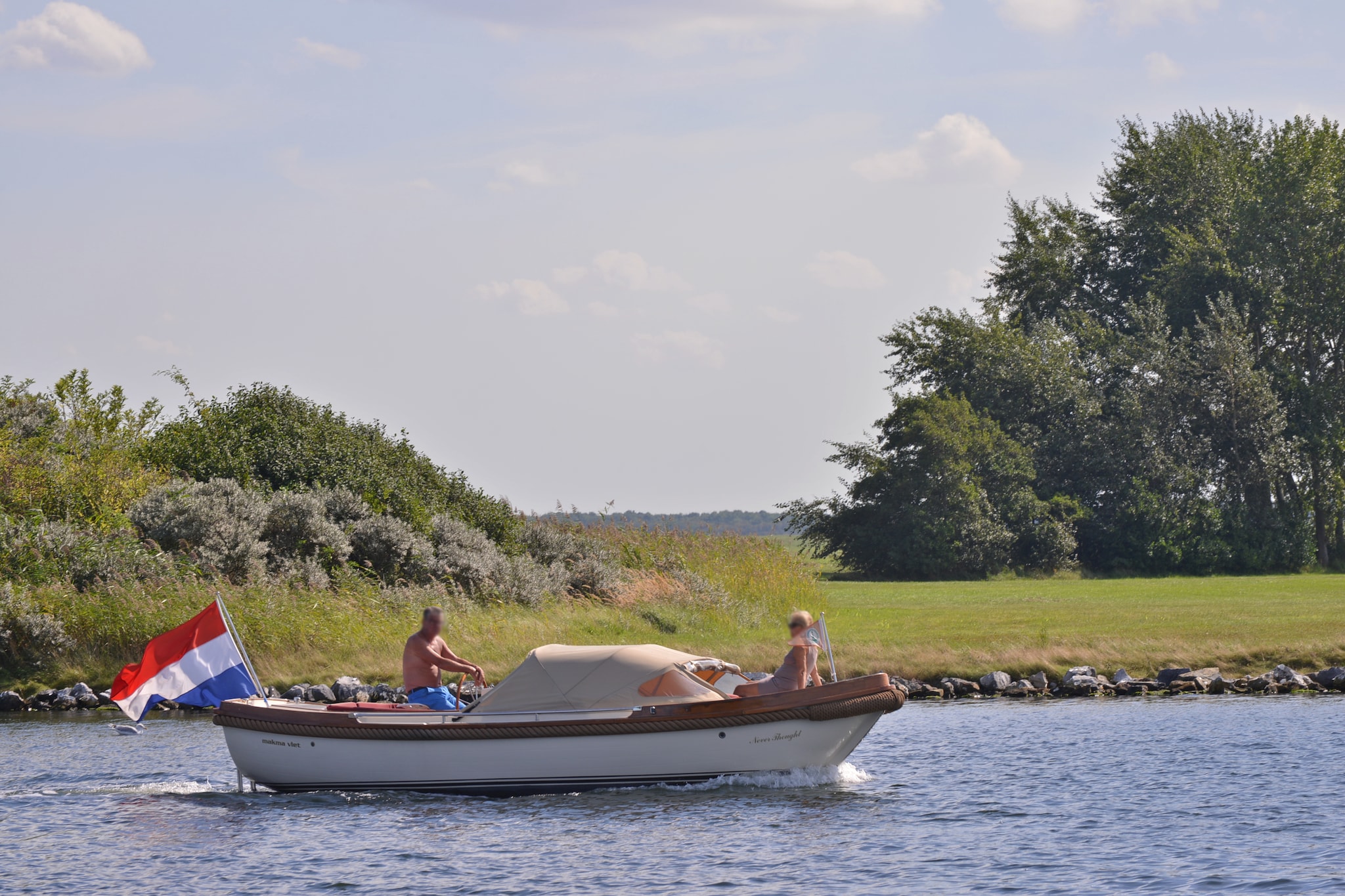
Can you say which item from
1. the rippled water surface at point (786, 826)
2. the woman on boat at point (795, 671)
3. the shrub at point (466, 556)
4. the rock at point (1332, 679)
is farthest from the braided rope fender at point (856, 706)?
the shrub at point (466, 556)

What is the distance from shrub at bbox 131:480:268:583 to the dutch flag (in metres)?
12.9

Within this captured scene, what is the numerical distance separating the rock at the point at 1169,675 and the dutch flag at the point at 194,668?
1658 centimetres

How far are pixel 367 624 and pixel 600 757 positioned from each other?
1414cm

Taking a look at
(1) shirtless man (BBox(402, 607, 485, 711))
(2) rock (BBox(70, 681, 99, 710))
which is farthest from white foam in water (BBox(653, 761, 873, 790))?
(2) rock (BBox(70, 681, 99, 710))

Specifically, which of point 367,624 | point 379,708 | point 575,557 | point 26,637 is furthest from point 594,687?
point 575,557

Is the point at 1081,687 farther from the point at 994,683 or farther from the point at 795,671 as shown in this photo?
the point at 795,671

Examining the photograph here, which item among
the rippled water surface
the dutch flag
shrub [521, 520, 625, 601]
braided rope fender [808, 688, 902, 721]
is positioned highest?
shrub [521, 520, 625, 601]

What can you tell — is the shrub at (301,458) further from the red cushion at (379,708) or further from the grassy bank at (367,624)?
the red cushion at (379,708)

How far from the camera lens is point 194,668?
58.6 ft

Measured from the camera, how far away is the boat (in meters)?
16.5

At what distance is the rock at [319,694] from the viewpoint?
25.5 metres

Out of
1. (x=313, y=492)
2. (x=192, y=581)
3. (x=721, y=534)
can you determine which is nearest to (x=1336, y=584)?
(x=721, y=534)

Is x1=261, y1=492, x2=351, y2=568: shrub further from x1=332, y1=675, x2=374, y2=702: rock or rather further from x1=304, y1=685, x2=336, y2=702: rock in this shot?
x1=304, y1=685, x2=336, y2=702: rock

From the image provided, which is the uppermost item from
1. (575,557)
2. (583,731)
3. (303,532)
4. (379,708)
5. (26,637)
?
(303,532)
